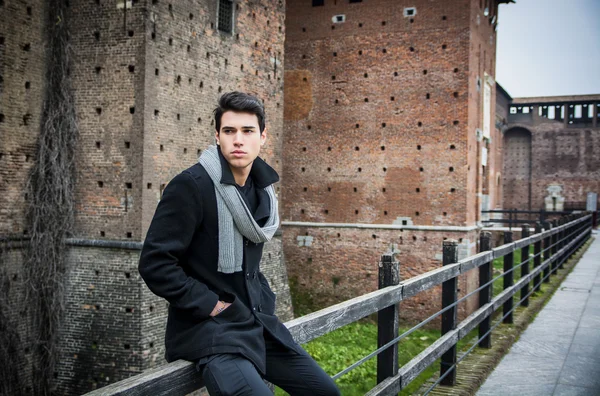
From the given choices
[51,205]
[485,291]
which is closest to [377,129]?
[51,205]

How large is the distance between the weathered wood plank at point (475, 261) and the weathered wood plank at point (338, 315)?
136 centimetres

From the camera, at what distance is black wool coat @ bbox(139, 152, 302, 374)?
2.00m

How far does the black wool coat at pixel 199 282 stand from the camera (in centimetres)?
200

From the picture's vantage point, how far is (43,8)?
10.9 m

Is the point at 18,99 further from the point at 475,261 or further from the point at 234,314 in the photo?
the point at 234,314

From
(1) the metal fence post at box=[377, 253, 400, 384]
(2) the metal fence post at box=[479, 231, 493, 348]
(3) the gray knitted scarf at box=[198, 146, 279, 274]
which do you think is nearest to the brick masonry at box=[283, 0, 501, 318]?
(2) the metal fence post at box=[479, 231, 493, 348]

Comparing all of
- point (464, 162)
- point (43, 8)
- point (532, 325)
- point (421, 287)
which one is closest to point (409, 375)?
point (421, 287)

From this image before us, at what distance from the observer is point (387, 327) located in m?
3.42

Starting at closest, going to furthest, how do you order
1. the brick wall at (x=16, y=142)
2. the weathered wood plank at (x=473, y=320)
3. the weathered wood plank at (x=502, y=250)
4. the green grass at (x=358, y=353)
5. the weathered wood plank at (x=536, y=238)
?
the weathered wood plank at (x=473, y=320)
the weathered wood plank at (x=502, y=250)
the weathered wood plank at (x=536, y=238)
the brick wall at (x=16, y=142)
the green grass at (x=358, y=353)

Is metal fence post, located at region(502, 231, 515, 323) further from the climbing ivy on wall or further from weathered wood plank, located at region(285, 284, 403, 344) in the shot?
the climbing ivy on wall

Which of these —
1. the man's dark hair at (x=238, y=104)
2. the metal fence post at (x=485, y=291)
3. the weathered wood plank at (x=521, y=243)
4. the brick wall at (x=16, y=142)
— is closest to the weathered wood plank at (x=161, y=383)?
the man's dark hair at (x=238, y=104)

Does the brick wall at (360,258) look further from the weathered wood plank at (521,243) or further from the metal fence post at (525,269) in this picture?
the weathered wood plank at (521,243)

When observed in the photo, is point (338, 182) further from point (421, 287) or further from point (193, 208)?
point (193, 208)

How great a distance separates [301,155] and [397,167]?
2966 millimetres
